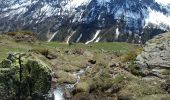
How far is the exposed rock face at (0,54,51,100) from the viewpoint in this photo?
99.8ft

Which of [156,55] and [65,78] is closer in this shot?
[156,55]

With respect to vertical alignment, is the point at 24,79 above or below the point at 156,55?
below

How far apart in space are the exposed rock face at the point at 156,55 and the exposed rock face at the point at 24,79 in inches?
358

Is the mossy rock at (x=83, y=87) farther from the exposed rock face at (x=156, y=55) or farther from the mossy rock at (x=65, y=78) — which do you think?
the mossy rock at (x=65, y=78)

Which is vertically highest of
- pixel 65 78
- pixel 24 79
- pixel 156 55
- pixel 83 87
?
pixel 156 55

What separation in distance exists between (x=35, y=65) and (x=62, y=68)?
3046cm

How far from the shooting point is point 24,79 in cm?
3091

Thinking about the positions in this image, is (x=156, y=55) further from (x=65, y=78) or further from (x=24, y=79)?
(x=65, y=78)

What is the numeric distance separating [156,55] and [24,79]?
11414 millimetres

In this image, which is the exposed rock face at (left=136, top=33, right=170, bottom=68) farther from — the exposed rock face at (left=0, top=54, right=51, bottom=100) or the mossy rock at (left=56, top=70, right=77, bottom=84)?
the mossy rock at (left=56, top=70, right=77, bottom=84)

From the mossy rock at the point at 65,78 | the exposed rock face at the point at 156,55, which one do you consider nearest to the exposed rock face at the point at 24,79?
the exposed rock face at the point at 156,55

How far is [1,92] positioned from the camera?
30.2 m

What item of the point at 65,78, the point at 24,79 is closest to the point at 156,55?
the point at 24,79

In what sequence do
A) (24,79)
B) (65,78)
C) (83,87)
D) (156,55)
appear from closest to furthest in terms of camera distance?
(24,79) < (156,55) < (83,87) < (65,78)
